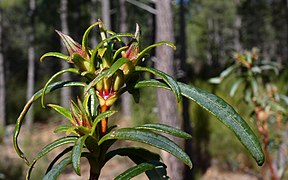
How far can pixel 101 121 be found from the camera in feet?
1.95

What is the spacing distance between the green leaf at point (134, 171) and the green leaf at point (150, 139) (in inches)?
1.7

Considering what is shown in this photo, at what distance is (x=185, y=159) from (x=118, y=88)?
0.15 metres

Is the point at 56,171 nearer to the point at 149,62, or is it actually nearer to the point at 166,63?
the point at 166,63

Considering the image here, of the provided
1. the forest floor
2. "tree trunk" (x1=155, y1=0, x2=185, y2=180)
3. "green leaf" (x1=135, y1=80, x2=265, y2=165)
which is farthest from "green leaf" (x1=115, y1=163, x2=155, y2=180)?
the forest floor

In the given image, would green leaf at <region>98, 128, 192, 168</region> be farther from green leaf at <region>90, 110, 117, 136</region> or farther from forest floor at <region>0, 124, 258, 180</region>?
forest floor at <region>0, 124, 258, 180</region>

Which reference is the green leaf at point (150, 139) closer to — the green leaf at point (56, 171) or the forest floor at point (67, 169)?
the green leaf at point (56, 171)

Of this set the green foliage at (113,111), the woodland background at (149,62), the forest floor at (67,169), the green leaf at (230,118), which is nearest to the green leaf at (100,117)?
the green foliage at (113,111)

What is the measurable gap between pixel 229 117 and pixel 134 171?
0.16m

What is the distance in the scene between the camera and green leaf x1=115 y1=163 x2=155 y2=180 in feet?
1.78

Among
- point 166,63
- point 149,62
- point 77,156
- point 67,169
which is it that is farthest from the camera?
point 149,62

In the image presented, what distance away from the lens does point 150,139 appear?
553 millimetres

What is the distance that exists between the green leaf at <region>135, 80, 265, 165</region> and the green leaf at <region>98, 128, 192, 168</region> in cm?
8

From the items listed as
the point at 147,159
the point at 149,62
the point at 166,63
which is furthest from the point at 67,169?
the point at 149,62

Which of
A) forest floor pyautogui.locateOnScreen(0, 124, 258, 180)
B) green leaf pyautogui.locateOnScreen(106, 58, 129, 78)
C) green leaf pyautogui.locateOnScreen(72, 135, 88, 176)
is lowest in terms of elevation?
forest floor pyautogui.locateOnScreen(0, 124, 258, 180)
